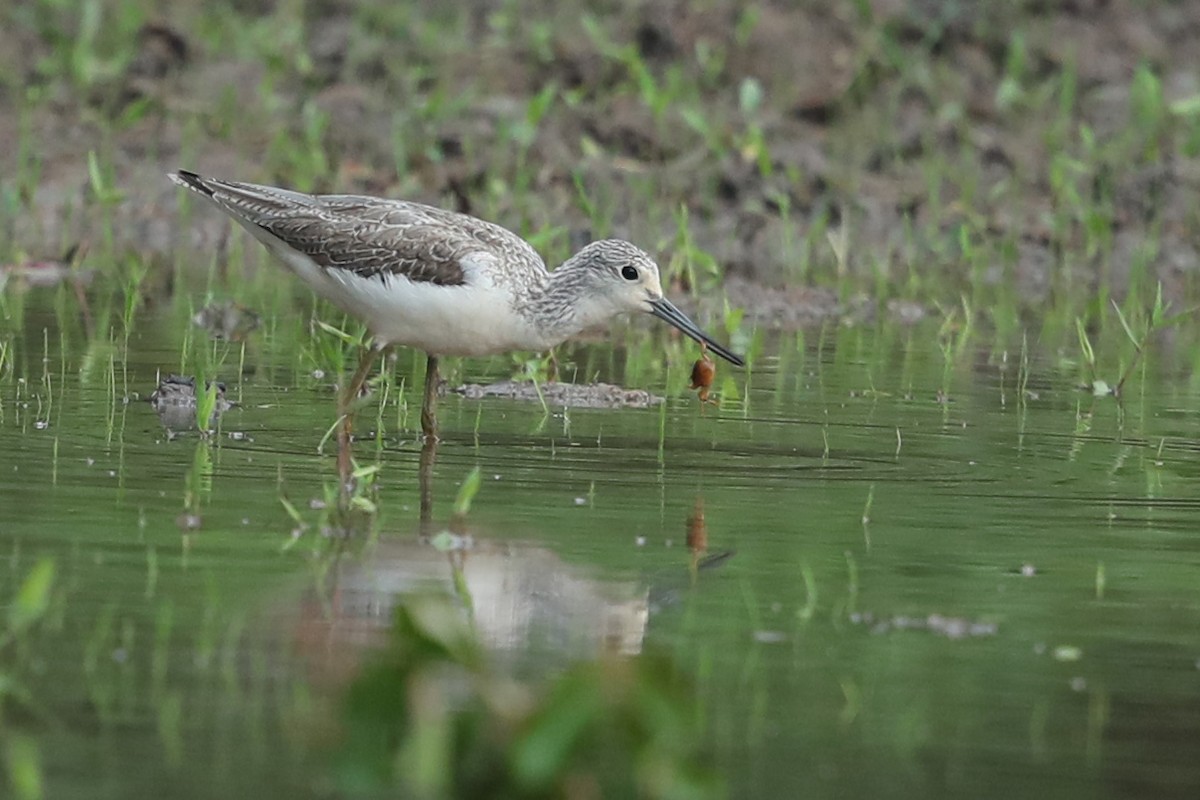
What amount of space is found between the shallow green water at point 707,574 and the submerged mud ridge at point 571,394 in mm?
137

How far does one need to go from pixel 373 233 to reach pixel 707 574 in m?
3.35

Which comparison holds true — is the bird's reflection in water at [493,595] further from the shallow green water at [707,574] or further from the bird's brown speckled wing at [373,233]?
the bird's brown speckled wing at [373,233]

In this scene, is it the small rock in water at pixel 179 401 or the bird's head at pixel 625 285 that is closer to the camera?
the small rock in water at pixel 179 401

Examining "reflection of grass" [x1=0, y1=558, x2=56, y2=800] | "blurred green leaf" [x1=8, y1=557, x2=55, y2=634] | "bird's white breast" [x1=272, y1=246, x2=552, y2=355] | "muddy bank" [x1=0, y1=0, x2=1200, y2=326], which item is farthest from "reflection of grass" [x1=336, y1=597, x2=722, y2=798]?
"muddy bank" [x1=0, y1=0, x2=1200, y2=326]

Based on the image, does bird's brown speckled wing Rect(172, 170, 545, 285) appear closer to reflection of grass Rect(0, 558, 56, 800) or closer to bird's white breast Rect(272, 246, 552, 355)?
bird's white breast Rect(272, 246, 552, 355)

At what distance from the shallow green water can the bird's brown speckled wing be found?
60 cm

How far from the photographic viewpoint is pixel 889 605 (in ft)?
21.4

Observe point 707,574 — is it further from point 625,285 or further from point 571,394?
point 571,394

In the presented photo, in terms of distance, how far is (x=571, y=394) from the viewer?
33.3 ft

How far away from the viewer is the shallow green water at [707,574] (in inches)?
203

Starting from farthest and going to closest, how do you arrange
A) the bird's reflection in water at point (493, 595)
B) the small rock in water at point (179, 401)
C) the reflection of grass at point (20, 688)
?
the small rock in water at point (179, 401) < the bird's reflection in water at point (493, 595) < the reflection of grass at point (20, 688)

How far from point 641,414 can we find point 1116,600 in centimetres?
343

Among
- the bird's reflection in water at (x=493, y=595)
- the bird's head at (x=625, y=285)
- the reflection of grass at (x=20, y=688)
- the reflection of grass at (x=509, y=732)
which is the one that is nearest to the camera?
the reflection of grass at (x=509, y=732)

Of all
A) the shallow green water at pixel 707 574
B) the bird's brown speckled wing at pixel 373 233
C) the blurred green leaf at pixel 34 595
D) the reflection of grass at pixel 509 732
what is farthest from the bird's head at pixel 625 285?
the reflection of grass at pixel 509 732
